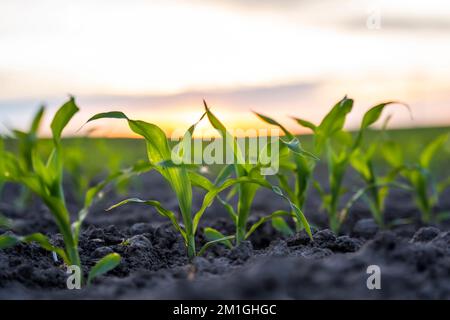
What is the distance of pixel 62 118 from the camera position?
219 cm

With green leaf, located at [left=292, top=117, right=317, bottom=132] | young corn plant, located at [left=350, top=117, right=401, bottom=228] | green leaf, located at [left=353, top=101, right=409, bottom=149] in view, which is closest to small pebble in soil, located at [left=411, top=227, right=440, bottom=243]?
green leaf, located at [left=353, top=101, right=409, bottom=149]

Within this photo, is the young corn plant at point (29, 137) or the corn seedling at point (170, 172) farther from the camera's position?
the corn seedling at point (170, 172)

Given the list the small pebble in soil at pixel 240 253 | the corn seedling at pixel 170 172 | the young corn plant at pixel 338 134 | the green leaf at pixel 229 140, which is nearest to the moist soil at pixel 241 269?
the small pebble in soil at pixel 240 253

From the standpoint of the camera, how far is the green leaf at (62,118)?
218 centimetres

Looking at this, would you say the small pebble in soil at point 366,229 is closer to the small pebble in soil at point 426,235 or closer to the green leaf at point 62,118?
the small pebble in soil at point 426,235

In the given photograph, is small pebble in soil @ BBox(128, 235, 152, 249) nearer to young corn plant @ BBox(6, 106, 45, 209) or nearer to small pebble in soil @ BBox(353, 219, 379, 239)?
young corn plant @ BBox(6, 106, 45, 209)

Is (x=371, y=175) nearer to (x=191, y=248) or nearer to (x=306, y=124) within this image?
(x=306, y=124)

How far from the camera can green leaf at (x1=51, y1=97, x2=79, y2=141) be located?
85.7 inches

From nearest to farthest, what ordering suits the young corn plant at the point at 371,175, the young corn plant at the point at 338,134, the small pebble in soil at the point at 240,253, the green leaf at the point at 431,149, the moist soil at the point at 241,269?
the moist soil at the point at 241,269
the small pebble in soil at the point at 240,253
the young corn plant at the point at 338,134
the young corn plant at the point at 371,175
the green leaf at the point at 431,149

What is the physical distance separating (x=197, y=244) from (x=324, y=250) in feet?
2.90
